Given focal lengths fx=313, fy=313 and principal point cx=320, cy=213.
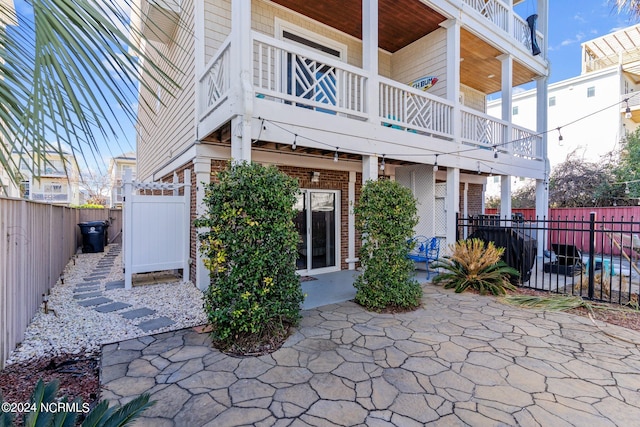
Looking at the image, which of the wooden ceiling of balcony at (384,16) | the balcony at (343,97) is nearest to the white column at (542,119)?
the balcony at (343,97)

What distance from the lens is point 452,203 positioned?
7.55 m

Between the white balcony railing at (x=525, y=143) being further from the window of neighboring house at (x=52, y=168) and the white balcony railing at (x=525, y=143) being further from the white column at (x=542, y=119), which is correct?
the window of neighboring house at (x=52, y=168)

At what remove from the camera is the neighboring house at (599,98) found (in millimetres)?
18125

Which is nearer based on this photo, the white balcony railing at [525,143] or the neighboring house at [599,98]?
the white balcony railing at [525,143]

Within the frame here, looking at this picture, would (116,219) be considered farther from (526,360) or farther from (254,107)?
(526,360)

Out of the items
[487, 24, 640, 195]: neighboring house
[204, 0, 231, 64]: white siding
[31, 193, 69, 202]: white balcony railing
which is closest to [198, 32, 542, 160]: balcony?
[204, 0, 231, 64]: white siding

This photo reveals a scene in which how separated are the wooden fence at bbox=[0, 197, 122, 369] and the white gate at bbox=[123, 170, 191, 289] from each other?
1263mm

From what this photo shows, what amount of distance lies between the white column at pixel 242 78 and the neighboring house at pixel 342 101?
2 centimetres

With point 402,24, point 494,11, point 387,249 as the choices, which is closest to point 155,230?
point 387,249

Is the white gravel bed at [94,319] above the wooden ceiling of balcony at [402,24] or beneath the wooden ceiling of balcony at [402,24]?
beneath

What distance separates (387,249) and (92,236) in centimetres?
1120

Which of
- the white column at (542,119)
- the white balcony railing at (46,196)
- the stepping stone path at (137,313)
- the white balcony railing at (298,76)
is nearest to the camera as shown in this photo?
the stepping stone path at (137,313)

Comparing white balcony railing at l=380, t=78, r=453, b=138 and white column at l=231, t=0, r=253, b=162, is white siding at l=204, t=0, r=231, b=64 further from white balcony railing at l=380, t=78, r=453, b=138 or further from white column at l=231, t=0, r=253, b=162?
white balcony railing at l=380, t=78, r=453, b=138

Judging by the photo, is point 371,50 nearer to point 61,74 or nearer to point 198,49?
point 198,49
